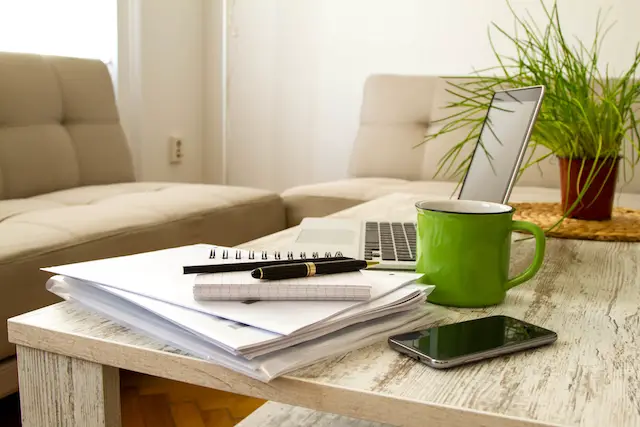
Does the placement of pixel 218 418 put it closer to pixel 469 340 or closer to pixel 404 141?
pixel 469 340

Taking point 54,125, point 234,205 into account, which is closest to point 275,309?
point 234,205

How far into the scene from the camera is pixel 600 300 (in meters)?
0.73

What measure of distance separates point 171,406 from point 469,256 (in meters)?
0.98

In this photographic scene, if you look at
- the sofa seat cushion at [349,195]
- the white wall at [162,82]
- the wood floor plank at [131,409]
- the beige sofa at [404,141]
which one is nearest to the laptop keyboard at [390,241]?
the wood floor plank at [131,409]

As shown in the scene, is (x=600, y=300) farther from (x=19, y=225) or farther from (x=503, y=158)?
(x=19, y=225)

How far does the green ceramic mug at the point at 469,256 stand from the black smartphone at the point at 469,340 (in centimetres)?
7

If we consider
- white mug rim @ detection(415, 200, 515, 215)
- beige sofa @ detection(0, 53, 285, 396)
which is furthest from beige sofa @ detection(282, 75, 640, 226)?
white mug rim @ detection(415, 200, 515, 215)

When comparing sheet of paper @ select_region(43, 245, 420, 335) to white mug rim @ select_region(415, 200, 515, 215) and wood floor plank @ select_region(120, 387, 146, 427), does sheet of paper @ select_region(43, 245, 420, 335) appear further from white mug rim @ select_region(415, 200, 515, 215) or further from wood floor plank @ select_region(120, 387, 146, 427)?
wood floor plank @ select_region(120, 387, 146, 427)

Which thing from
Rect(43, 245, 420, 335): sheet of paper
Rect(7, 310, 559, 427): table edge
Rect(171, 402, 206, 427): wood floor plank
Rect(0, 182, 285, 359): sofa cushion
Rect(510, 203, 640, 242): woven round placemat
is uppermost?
Rect(43, 245, 420, 335): sheet of paper

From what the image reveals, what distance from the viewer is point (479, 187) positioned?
114 centimetres

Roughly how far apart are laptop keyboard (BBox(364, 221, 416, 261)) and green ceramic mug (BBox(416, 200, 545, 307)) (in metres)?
0.16

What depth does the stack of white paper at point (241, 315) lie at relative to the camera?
0.49 meters

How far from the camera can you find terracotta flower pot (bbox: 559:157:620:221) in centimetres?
115

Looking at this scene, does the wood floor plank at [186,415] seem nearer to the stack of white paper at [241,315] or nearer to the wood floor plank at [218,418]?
the wood floor plank at [218,418]
